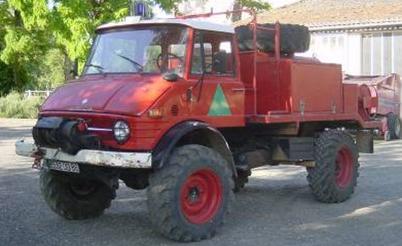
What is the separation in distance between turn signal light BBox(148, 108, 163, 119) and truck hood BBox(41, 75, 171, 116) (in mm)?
66

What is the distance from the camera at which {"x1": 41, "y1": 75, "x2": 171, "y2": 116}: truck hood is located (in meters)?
7.06

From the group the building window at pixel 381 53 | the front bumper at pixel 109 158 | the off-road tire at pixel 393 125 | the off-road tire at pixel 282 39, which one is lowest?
the off-road tire at pixel 393 125

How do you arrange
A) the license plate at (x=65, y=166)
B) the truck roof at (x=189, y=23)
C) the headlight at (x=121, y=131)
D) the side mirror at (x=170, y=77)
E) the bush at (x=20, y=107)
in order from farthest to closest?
1. the bush at (x=20, y=107)
2. the truck roof at (x=189, y=23)
3. the license plate at (x=65, y=166)
4. the side mirror at (x=170, y=77)
5. the headlight at (x=121, y=131)

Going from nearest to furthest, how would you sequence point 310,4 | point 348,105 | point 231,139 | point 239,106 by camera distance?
point 239,106 < point 231,139 < point 348,105 < point 310,4

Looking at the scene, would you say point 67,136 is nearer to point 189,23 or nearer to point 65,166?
point 65,166

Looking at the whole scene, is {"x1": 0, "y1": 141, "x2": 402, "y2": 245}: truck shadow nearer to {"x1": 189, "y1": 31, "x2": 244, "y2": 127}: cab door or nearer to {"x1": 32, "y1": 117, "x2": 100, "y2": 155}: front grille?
{"x1": 32, "y1": 117, "x2": 100, "y2": 155}: front grille

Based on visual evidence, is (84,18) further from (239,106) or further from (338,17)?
(239,106)

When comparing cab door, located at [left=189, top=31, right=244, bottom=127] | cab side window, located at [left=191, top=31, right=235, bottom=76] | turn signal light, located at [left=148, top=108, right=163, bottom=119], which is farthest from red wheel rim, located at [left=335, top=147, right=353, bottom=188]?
turn signal light, located at [left=148, top=108, right=163, bottom=119]

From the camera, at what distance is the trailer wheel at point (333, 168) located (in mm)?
9570

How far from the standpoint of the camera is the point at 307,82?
30.7ft

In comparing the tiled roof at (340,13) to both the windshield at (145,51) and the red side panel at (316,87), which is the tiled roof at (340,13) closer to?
the red side panel at (316,87)

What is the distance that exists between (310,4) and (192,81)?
→ 81.3 ft

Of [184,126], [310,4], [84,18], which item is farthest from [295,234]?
[310,4]

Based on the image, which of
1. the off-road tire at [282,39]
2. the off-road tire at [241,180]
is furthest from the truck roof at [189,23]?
the off-road tire at [241,180]
